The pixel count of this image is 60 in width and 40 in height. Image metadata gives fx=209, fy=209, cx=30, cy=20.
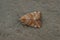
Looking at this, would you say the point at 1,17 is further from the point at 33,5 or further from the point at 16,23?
the point at 33,5

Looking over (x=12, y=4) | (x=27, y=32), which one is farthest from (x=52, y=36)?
(x=12, y=4)

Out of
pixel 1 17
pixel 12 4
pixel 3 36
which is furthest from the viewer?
pixel 12 4

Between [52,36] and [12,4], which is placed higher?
[12,4]
